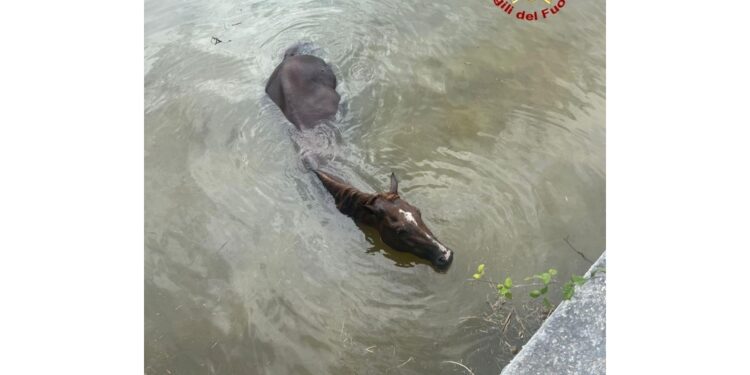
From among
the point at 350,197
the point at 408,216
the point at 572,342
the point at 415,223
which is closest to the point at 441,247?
the point at 415,223

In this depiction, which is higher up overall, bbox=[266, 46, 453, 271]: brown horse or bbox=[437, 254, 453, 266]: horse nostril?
bbox=[266, 46, 453, 271]: brown horse

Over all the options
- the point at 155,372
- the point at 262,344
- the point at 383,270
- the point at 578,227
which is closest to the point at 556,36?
the point at 578,227

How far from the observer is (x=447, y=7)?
8.70m

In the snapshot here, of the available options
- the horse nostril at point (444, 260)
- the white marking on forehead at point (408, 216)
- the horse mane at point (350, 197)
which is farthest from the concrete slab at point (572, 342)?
the horse mane at point (350, 197)

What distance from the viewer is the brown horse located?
5383 mm

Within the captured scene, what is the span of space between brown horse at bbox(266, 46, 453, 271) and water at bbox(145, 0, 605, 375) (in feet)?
0.63

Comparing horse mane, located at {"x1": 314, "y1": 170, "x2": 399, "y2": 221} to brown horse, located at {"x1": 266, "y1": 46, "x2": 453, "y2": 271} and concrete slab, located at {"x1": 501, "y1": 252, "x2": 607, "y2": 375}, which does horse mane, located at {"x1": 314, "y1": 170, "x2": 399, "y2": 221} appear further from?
concrete slab, located at {"x1": 501, "y1": 252, "x2": 607, "y2": 375}

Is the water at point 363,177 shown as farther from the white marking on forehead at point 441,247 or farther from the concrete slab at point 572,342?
the concrete slab at point 572,342

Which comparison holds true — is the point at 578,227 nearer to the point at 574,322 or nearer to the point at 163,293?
the point at 574,322

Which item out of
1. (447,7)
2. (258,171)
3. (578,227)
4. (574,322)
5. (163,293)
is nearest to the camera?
(574,322)

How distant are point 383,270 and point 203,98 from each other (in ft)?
11.7

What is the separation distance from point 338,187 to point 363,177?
0.60 m

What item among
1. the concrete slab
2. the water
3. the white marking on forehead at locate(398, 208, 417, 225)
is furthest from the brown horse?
the concrete slab

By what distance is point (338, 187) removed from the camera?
590cm
